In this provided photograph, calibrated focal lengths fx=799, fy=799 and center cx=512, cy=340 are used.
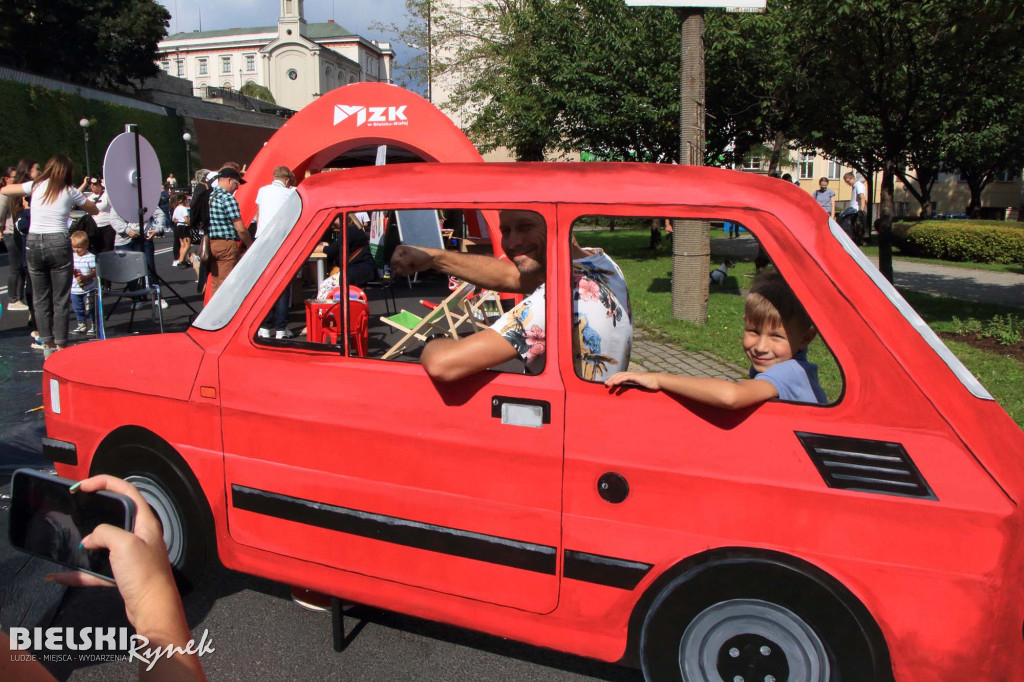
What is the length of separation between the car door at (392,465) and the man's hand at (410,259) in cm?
48

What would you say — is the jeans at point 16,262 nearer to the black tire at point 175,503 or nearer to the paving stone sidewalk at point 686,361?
the paving stone sidewalk at point 686,361

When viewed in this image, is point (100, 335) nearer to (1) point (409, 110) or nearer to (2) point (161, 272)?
(1) point (409, 110)

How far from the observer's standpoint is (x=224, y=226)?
9.54m

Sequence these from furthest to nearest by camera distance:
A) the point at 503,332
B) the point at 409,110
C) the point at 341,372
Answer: the point at 409,110, the point at 341,372, the point at 503,332

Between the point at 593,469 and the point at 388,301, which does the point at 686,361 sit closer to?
the point at 593,469

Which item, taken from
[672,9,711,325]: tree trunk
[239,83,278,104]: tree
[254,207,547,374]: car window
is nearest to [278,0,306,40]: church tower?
[239,83,278,104]: tree

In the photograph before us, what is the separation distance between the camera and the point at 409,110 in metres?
11.0

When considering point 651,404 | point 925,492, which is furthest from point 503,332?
point 925,492

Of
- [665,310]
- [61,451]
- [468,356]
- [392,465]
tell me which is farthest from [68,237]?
[665,310]

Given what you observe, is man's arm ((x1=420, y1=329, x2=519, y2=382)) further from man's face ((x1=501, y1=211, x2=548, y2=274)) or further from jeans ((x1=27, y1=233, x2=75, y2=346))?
jeans ((x1=27, y1=233, x2=75, y2=346))

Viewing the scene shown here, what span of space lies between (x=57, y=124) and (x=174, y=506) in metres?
40.0

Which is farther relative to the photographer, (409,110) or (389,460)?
(409,110)

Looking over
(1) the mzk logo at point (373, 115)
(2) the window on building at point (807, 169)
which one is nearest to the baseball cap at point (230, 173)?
(1) the mzk logo at point (373, 115)

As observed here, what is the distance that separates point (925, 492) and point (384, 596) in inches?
73.3
